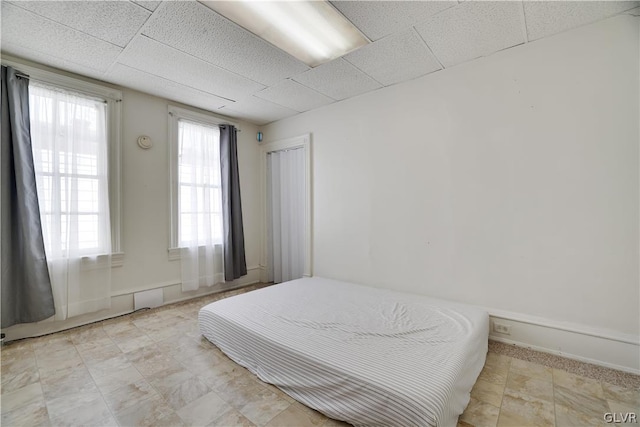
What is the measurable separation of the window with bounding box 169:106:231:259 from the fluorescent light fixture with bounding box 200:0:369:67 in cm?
192

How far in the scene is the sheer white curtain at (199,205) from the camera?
3.47m

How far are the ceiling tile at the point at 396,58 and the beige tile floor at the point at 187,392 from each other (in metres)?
2.54

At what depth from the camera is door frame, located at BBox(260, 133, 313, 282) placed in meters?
3.71

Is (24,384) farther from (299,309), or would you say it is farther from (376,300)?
(376,300)

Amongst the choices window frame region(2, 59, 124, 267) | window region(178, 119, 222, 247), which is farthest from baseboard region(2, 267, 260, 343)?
window region(178, 119, 222, 247)

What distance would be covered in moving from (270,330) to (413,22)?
8.05ft

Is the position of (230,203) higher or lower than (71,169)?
lower

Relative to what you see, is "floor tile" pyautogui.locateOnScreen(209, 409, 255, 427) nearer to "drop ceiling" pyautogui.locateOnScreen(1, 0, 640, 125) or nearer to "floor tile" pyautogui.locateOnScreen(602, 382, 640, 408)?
"floor tile" pyautogui.locateOnScreen(602, 382, 640, 408)

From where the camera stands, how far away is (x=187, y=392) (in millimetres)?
1731

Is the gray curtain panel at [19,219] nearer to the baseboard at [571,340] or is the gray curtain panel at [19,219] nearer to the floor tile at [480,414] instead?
the floor tile at [480,414]

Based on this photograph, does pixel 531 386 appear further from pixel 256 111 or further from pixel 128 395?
pixel 256 111

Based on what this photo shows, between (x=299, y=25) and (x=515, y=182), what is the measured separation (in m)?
2.12

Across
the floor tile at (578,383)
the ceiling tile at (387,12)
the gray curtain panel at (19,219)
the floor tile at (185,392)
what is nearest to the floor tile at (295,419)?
the floor tile at (185,392)

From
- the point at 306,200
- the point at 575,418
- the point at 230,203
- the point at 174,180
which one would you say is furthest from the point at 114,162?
the point at 575,418
